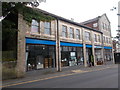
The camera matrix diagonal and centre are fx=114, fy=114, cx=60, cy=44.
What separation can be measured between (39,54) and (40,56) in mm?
315

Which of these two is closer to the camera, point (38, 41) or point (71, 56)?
point (38, 41)

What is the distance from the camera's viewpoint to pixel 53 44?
602 inches

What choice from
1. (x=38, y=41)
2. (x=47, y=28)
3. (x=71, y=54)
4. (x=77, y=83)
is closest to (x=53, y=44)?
(x=47, y=28)

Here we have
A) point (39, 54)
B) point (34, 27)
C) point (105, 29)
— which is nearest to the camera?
point (34, 27)

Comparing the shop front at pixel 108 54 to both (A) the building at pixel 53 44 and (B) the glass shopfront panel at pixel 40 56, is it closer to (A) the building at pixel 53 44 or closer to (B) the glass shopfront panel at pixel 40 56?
(A) the building at pixel 53 44

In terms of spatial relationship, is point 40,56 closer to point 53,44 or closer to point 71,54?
point 53,44

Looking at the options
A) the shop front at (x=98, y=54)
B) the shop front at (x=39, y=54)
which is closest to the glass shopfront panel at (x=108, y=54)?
the shop front at (x=98, y=54)

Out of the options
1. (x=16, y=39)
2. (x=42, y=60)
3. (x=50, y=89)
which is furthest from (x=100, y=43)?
(x=50, y=89)

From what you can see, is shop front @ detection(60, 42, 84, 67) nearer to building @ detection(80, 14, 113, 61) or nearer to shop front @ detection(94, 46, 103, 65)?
shop front @ detection(94, 46, 103, 65)

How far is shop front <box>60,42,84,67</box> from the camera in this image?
16.9 metres

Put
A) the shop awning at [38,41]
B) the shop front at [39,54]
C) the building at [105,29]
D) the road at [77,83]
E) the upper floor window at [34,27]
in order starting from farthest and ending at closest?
the building at [105,29]
the upper floor window at [34,27]
the shop front at [39,54]
the shop awning at [38,41]
the road at [77,83]

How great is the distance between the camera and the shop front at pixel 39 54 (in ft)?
42.2

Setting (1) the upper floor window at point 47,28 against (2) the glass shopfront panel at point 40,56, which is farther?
(1) the upper floor window at point 47,28

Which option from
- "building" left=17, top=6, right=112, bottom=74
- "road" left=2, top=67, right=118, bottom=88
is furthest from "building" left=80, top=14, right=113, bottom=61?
"road" left=2, top=67, right=118, bottom=88
